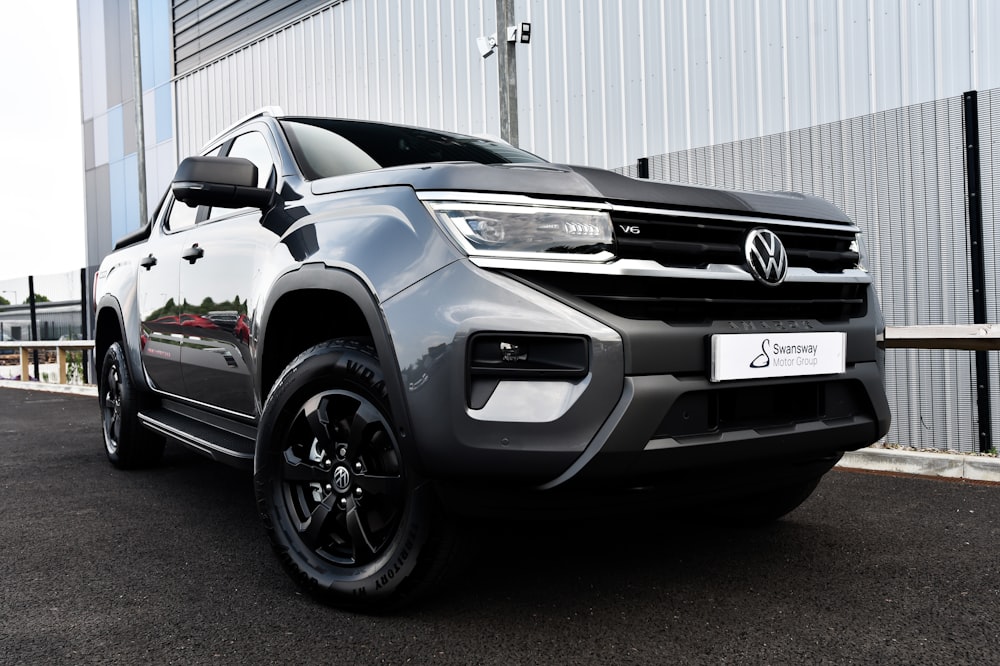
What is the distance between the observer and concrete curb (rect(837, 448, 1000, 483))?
4488 mm

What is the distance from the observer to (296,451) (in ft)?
8.95

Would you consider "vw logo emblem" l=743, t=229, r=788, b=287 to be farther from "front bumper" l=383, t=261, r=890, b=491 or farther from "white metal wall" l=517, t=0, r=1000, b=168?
"white metal wall" l=517, t=0, r=1000, b=168

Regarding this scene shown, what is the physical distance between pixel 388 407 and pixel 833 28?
288 inches

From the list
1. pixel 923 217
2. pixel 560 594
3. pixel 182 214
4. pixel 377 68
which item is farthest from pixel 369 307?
pixel 377 68

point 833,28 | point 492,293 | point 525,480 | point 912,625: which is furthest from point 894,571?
point 833,28

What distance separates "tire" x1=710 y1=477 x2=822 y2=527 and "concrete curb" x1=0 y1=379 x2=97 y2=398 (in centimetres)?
1058

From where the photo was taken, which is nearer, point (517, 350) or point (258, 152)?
point (517, 350)

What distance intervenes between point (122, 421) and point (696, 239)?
12.3 ft

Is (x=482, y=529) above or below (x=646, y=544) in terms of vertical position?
above

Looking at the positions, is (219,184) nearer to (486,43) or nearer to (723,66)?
(486,43)

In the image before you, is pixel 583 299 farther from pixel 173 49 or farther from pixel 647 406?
pixel 173 49

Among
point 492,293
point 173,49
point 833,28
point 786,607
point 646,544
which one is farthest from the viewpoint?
point 173,49

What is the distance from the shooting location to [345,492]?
255 centimetres

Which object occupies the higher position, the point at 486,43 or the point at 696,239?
the point at 486,43
